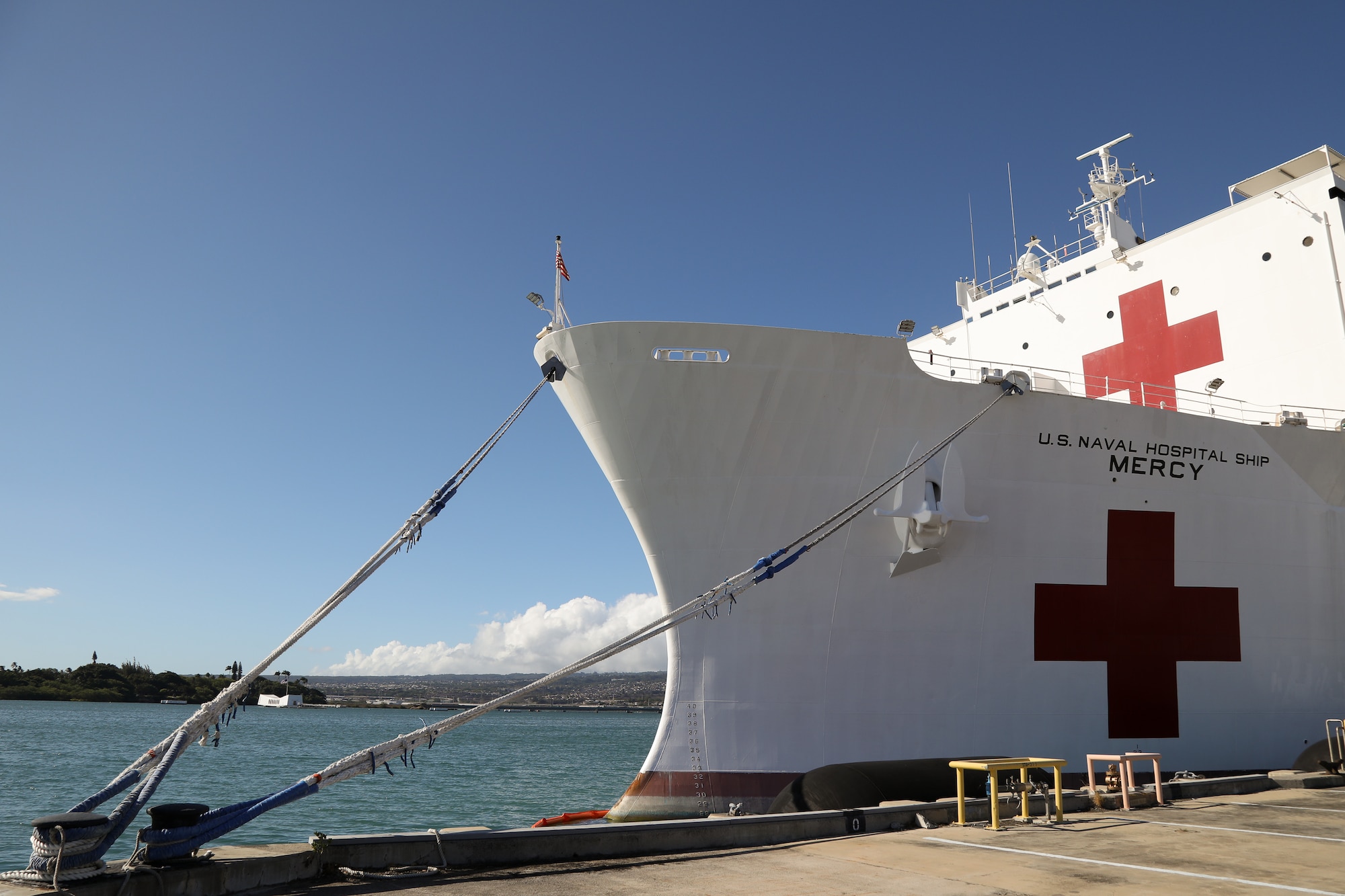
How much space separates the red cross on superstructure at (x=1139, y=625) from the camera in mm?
6863

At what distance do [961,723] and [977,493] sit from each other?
1.81 metres

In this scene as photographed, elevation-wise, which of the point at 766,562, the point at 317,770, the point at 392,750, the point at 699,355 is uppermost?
the point at 699,355

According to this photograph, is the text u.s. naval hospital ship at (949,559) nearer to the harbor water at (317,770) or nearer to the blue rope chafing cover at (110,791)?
the blue rope chafing cover at (110,791)

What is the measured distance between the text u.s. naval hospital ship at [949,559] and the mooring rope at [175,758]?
1869 millimetres

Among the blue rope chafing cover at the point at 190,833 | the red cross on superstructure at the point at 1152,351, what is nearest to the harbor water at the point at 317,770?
the blue rope chafing cover at the point at 190,833

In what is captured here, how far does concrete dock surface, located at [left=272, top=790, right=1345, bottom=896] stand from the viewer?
3.26 meters

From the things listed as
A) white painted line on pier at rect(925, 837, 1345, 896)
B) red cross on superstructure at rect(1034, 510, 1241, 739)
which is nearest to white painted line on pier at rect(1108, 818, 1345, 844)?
white painted line on pier at rect(925, 837, 1345, 896)

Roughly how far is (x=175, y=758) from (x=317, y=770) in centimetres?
1843

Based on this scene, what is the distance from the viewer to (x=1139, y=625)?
7.14m

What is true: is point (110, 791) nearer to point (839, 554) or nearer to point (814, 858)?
point (814, 858)

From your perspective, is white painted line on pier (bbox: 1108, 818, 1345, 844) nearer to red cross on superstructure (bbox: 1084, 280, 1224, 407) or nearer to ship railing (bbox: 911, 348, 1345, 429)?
ship railing (bbox: 911, 348, 1345, 429)

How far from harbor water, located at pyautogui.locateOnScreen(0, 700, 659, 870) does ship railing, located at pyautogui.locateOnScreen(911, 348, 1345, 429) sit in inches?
314

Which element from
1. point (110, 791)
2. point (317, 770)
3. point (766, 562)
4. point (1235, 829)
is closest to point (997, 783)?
point (1235, 829)

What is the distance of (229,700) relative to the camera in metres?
3.81
